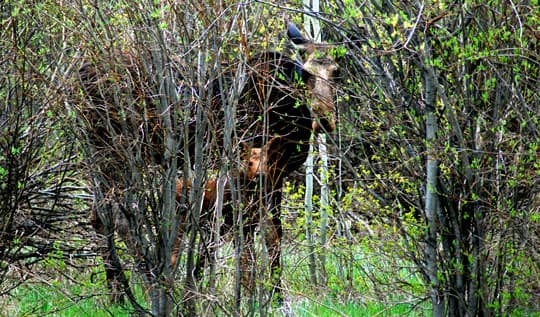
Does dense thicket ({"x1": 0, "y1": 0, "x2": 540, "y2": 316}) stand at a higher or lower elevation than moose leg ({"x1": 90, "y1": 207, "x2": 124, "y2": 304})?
higher

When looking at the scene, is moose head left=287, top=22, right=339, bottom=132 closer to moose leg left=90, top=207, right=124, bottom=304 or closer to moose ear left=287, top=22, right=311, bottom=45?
moose ear left=287, top=22, right=311, bottom=45

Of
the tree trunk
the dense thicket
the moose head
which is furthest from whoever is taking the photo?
the moose head

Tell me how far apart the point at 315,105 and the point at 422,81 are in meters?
0.85

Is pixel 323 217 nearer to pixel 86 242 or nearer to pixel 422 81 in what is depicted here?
pixel 86 242

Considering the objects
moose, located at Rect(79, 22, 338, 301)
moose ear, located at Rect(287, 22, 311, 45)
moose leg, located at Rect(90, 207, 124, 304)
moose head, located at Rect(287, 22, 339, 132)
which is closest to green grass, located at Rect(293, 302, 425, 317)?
moose, located at Rect(79, 22, 338, 301)

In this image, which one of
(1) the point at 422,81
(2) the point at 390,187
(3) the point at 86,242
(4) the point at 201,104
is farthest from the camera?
(3) the point at 86,242

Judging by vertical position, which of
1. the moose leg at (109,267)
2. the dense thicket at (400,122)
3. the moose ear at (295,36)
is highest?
the moose ear at (295,36)

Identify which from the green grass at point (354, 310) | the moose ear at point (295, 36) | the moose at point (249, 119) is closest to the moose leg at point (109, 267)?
the moose at point (249, 119)

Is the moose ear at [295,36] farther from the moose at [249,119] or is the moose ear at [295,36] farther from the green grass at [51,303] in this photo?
the green grass at [51,303]

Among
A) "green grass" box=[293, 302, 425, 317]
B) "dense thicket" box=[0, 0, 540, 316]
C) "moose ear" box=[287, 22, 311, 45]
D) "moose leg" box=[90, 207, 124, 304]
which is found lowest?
"green grass" box=[293, 302, 425, 317]

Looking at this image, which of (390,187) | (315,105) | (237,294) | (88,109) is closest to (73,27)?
(88,109)

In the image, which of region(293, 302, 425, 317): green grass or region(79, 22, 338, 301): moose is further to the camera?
region(293, 302, 425, 317): green grass

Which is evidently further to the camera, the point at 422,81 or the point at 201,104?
the point at 422,81

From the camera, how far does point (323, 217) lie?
8664 mm
